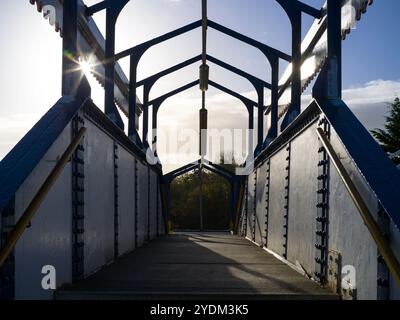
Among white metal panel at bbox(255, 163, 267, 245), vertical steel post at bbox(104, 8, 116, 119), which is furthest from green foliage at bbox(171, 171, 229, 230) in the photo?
vertical steel post at bbox(104, 8, 116, 119)

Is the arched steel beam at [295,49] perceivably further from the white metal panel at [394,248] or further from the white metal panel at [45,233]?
the white metal panel at [394,248]

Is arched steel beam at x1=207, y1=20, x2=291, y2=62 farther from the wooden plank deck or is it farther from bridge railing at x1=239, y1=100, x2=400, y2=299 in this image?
the wooden plank deck

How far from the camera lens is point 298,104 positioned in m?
9.68

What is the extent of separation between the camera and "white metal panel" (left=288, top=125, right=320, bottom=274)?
19.7 ft

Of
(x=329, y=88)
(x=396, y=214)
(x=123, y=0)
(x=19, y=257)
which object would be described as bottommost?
(x=19, y=257)

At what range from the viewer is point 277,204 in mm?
9289

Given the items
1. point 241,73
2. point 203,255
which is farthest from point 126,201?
point 241,73

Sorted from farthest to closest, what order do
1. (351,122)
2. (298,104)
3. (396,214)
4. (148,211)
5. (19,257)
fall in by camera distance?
(148,211) < (298,104) < (351,122) < (19,257) < (396,214)

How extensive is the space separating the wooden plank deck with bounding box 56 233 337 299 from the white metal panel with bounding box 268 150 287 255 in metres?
0.84

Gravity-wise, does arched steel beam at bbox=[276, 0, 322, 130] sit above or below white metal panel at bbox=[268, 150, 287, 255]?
above

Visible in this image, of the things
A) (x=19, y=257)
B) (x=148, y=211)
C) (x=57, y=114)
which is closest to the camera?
(x=19, y=257)

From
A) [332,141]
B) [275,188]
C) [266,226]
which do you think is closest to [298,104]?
[275,188]
